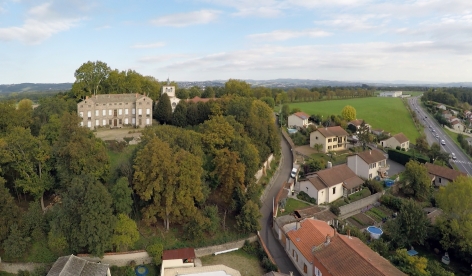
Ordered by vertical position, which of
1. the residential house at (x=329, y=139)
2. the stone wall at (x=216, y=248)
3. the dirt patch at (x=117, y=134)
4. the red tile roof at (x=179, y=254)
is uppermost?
the dirt patch at (x=117, y=134)

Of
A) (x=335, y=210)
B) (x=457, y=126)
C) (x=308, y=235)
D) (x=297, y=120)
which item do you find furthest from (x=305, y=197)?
(x=457, y=126)

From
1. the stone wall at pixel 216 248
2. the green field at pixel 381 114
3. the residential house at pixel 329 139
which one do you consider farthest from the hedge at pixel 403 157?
the stone wall at pixel 216 248

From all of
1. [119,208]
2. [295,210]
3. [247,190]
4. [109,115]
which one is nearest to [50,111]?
[109,115]

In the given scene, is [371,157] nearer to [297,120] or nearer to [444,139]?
[297,120]

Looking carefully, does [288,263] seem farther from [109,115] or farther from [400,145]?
[400,145]

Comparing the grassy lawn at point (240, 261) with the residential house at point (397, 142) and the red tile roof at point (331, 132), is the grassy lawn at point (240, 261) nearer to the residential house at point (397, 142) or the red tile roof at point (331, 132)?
the red tile roof at point (331, 132)

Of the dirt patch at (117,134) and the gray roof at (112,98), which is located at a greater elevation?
the gray roof at (112,98)
